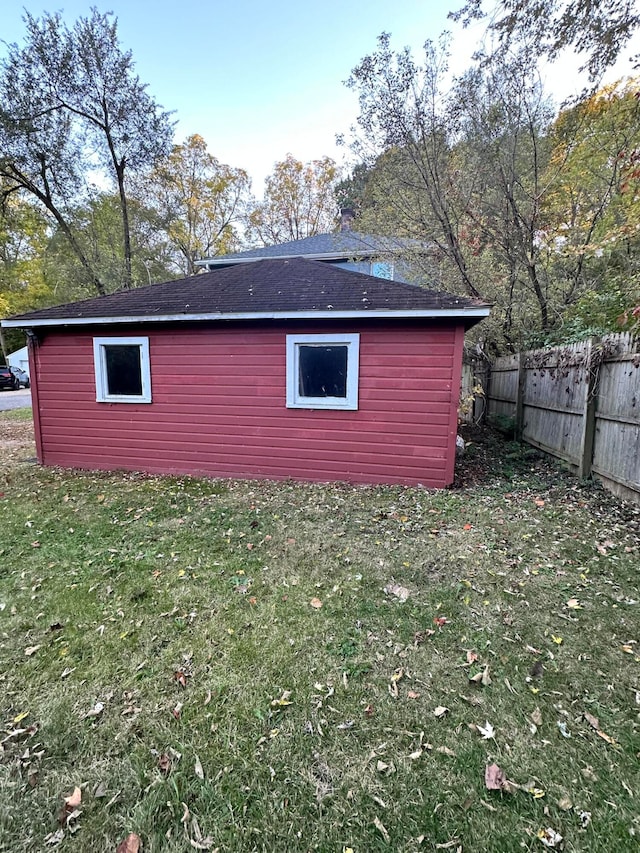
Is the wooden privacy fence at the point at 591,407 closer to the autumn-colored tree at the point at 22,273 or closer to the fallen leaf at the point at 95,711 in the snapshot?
the fallen leaf at the point at 95,711

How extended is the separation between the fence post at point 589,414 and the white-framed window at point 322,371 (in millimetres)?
2940

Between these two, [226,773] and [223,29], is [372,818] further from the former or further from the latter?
[223,29]

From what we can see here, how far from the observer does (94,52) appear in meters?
12.2

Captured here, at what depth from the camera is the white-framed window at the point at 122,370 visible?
649 centimetres

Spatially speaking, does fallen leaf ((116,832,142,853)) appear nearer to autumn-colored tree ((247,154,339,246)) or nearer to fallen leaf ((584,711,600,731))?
fallen leaf ((584,711,600,731))

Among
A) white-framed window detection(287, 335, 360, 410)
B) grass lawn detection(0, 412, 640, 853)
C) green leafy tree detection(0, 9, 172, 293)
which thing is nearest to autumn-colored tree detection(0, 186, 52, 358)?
green leafy tree detection(0, 9, 172, 293)

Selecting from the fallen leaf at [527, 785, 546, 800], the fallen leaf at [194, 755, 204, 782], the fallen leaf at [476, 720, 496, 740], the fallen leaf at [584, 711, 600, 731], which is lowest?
the fallen leaf at [194, 755, 204, 782]

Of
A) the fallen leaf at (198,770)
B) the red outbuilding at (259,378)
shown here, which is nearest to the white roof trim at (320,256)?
the red outbuilding at (259,378)

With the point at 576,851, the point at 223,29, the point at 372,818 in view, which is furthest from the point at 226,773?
the point at 223,29

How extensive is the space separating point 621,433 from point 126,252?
52.0 ft

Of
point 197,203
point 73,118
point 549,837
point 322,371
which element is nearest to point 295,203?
point 197,203

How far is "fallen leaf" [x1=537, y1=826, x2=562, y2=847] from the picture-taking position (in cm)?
145

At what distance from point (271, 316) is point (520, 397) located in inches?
204

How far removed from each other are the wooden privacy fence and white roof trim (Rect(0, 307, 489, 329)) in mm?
1524
